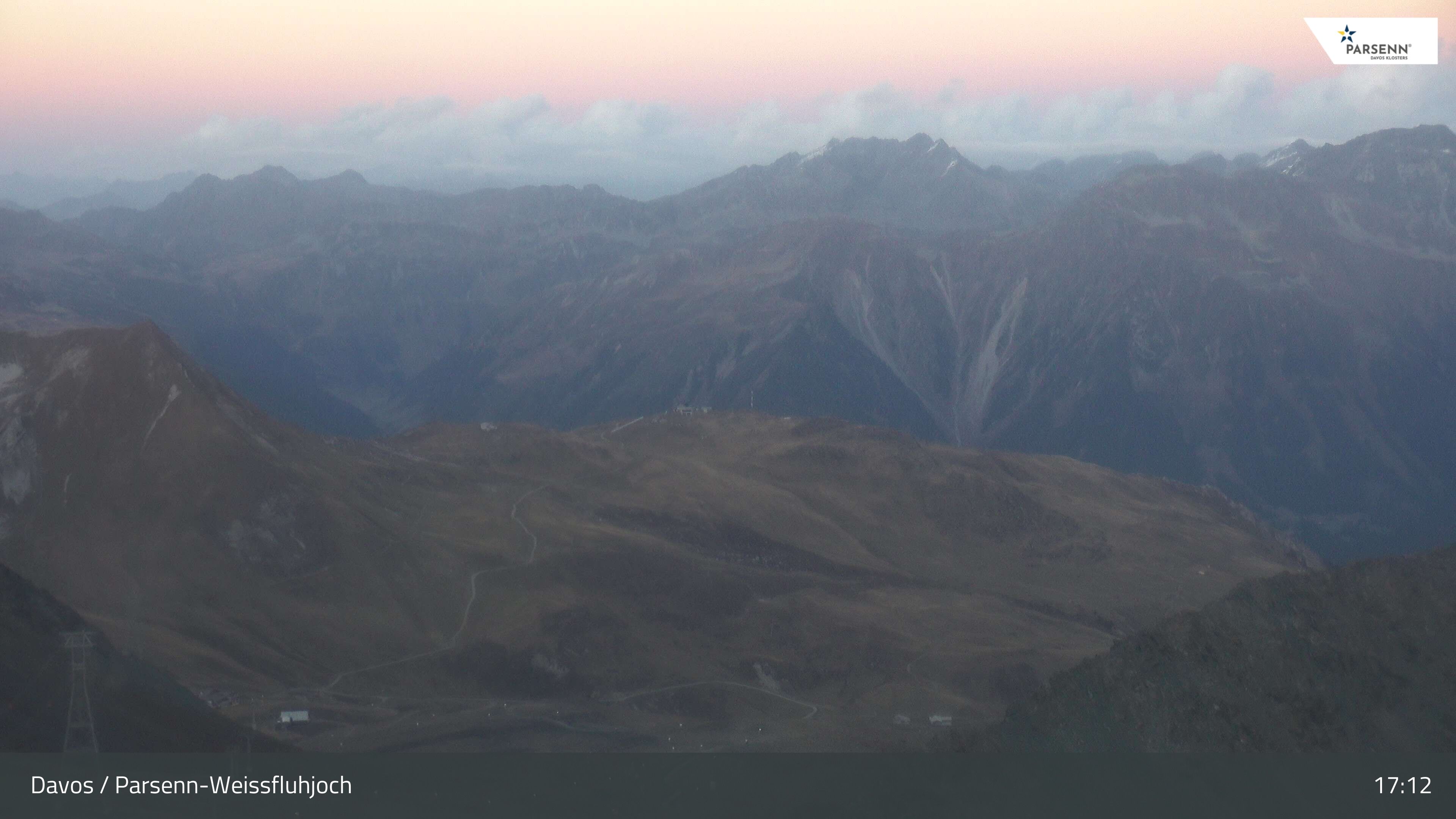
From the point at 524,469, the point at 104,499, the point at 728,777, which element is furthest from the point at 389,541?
the point at 728,777

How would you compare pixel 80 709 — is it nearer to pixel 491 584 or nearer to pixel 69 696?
pixel 69 696

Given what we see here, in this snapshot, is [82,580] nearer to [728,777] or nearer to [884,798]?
[728,777]

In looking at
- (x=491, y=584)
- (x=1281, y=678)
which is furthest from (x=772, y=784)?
(x=491, y=584)

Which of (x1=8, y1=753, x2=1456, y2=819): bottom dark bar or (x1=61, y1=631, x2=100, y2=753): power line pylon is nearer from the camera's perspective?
(x1=8, y1=753, x2=1456, y2=819): bottom dark bar

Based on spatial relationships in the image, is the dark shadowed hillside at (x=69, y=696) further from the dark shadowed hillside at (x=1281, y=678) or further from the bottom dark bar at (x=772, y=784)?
the dark shadowed hillside at (x=1281, y=678)

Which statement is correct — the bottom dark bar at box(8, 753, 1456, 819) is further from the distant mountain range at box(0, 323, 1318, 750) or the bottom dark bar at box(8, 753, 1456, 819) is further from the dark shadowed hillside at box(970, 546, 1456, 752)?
the distant mountain range at box(0, 323, 1318, 750)

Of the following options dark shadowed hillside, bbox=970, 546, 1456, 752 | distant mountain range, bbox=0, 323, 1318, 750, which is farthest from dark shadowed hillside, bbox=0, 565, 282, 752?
dark shadowed hillside, bbox=970, 546, 1456, 752

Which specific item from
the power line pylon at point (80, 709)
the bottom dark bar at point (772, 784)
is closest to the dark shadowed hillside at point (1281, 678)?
the bottom dark bar at point (772, 784)
